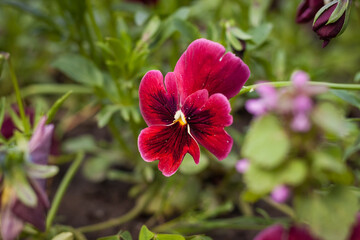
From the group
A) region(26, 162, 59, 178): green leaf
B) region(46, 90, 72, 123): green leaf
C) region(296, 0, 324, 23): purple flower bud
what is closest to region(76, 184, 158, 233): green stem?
region(46, 90, 72, 123): green leaf

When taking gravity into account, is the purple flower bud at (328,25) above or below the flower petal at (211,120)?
above

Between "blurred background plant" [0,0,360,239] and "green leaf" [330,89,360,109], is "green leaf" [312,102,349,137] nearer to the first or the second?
"blurred background plant" [0,0,360,239]

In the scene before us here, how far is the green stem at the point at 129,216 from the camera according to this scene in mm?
1178

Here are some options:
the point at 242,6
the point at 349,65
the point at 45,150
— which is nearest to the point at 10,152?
the point at 45,150

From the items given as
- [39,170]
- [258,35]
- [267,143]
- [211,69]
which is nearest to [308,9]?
[258,35]

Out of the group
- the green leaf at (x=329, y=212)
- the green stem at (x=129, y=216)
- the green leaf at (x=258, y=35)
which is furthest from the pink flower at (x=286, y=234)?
the green stem at (x=129, y=216)

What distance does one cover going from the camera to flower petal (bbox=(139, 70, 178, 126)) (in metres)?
0.77

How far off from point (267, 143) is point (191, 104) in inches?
10.9

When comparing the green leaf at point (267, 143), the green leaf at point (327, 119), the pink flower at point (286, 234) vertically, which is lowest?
the pink flower at point (286, 234)

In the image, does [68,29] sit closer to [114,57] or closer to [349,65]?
[114,57]

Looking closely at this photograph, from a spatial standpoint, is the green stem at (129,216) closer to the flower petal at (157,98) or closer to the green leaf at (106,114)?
the green leaf at (106,114)

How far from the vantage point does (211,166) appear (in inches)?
53.4

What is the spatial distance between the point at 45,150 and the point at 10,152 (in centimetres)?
8

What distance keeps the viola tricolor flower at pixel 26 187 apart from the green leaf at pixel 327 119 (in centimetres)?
39
